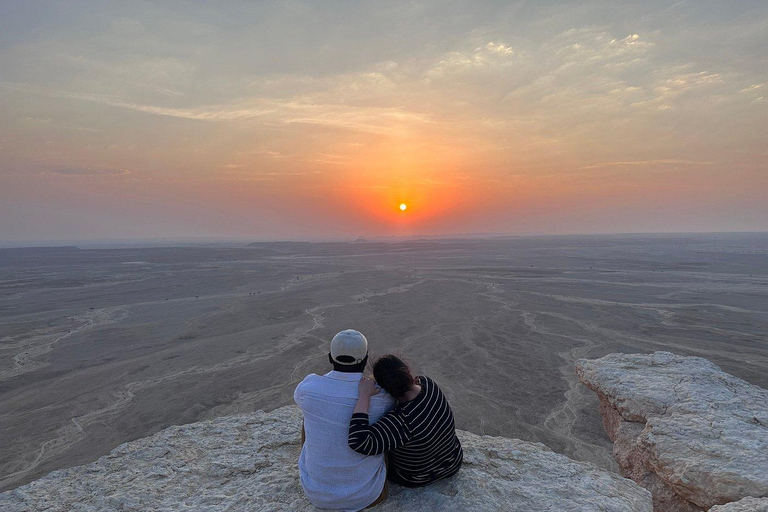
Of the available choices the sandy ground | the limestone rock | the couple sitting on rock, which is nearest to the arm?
the couple sitting on rock

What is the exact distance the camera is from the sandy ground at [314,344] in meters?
11.5

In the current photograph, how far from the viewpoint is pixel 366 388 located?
3082 millimetres

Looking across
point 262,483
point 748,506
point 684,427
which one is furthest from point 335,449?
point 684,427

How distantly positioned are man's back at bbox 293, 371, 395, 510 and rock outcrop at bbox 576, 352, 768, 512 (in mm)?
3373

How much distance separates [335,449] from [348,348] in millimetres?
→ 811

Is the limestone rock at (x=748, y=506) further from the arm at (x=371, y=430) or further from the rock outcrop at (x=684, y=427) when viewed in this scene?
the arm at (x=371, y=430)

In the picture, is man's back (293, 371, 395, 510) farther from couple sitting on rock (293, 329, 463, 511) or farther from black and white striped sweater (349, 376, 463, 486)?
black and white striped sweater (349, 376, 463, 486)

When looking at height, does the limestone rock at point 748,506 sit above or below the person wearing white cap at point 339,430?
below

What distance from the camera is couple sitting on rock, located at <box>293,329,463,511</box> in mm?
3051

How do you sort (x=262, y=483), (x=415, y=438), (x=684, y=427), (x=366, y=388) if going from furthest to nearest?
(x=684, y=427) < (x=262, y=483) < (x=415, y=438) < (x=366, y=388)

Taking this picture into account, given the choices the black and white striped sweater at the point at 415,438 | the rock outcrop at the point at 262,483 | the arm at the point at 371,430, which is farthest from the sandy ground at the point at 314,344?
the arm at the point at 371,430

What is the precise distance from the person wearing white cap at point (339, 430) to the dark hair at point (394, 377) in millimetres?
89

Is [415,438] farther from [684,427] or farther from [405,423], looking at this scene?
[684,427]

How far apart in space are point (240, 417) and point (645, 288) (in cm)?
3630
